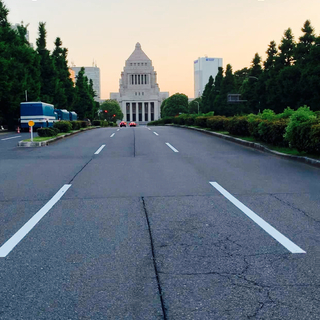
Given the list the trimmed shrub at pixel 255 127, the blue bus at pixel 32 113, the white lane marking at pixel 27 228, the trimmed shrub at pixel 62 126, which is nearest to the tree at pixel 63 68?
the blue bus at pixel 32 113

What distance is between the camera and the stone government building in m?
181

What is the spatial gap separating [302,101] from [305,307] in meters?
44.0

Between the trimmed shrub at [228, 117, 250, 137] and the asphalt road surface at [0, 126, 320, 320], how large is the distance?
1221 cm

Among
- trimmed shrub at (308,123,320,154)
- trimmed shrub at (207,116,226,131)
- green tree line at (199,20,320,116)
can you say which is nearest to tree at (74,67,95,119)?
green tree line at (199,20,320,116)

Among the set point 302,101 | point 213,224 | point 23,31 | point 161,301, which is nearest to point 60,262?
point 161,301

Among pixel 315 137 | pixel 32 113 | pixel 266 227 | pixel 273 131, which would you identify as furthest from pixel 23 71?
pixel 266 227

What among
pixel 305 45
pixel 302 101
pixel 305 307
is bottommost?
pixel 305 307

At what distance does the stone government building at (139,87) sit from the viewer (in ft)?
594

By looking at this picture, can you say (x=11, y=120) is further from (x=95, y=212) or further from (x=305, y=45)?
(x=95, y=212)

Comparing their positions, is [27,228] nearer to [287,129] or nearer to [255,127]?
[287,129]

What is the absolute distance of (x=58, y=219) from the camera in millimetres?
5844

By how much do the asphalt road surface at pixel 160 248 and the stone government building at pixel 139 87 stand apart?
17497 centimetres

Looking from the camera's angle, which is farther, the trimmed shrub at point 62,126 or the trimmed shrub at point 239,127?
the trimmed shrub at point 62,126

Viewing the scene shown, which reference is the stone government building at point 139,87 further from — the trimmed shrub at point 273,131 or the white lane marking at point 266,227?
the white lane marking at point 266,227
